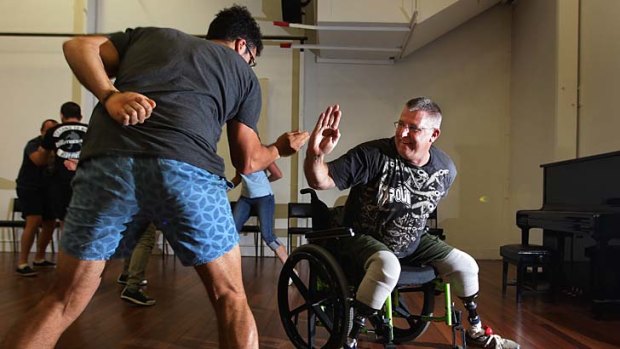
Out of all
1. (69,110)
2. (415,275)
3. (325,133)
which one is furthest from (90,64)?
(69,110)

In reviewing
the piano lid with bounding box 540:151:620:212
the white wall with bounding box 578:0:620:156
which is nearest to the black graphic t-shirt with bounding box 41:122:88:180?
the piano lid with bounding box 540:151:620:212

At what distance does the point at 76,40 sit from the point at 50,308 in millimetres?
653

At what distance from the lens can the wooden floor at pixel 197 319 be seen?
2.35 m

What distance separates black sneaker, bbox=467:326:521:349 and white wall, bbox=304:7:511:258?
13.2 ft

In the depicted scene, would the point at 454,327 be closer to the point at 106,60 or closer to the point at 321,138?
the point at 321,138

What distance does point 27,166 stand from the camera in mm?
4109

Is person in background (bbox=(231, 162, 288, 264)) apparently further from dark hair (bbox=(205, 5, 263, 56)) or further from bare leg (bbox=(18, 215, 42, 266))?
dark hair (bbox=(205, 5, 263, 56))

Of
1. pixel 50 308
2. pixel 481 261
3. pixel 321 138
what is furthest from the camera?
pixel 481 261

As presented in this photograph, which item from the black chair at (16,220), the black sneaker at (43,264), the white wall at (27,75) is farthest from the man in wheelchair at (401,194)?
the white wall at (27,75)

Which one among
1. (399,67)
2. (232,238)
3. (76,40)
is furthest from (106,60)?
(399,67)

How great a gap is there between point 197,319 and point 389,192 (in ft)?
4.66

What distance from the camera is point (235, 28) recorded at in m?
1.45

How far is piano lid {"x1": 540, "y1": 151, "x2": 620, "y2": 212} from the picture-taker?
331 cm

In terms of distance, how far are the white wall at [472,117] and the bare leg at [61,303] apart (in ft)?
16.6
